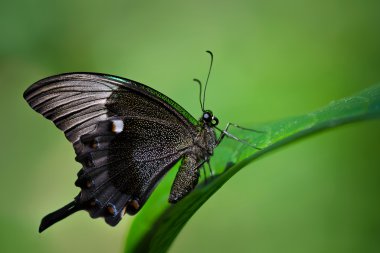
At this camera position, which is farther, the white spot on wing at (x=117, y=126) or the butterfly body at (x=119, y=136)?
the white spot on wing at (x=117, y=126)

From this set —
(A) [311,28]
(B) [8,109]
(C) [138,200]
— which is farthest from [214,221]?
(B) [8,109]

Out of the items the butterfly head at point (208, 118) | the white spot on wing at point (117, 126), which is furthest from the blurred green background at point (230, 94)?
the white spot on wing at point (117, 126)

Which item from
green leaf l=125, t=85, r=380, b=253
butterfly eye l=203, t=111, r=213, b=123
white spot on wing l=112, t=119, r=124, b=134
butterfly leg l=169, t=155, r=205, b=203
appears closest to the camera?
green leaf l=125, t=85, r=380, b=253

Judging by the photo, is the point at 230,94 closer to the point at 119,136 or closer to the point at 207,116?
the point at 207,116

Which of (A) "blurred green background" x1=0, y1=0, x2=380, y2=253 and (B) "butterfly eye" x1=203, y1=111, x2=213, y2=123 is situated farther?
(A) "blurred green background" x1=0, y1=0, x2=380, y2=253

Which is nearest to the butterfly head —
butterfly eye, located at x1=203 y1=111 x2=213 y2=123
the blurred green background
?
butterfly eye, located at x1=203 y1=111 x2=213 y2=123

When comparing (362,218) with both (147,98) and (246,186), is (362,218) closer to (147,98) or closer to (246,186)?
(246,186)

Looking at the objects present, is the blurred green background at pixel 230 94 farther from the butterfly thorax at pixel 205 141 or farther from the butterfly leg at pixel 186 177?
the butterfly leg at pixel 186 177

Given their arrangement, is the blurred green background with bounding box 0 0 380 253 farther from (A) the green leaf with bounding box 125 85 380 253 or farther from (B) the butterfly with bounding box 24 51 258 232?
(A) the green leaf with bounding box 125 85 380 253
